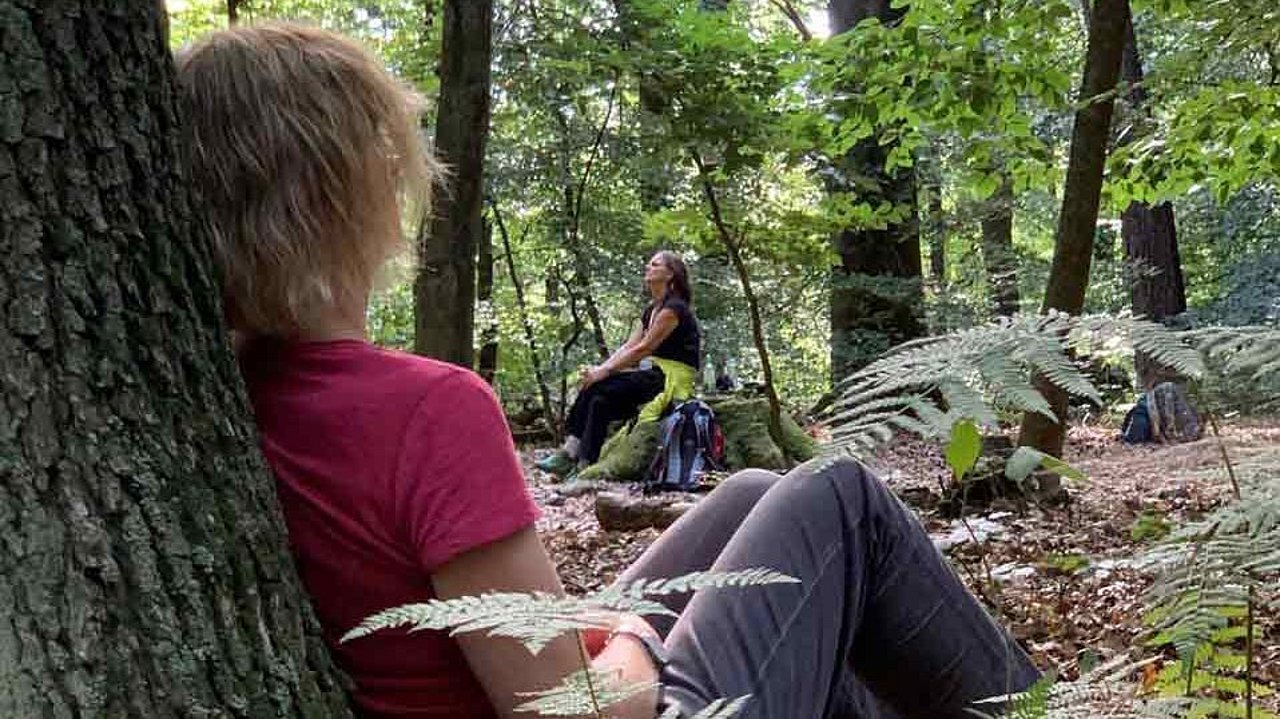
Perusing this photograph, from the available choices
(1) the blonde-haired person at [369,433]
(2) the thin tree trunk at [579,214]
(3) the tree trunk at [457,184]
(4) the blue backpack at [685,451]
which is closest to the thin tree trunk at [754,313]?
(4) the blue backpack at [685,451]

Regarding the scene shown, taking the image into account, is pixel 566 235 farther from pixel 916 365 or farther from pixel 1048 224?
pixel 916 365

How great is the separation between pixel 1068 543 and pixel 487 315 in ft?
27.6

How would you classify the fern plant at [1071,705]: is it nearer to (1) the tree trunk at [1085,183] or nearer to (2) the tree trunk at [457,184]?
(2) the tree trunk at [457,184]

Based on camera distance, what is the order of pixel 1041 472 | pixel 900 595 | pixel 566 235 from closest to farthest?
pixel 900 595, pixel 1041 472, pixel 566 235

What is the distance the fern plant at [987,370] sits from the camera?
3.98 feet

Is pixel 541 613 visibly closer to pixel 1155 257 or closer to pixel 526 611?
pixel 526 611

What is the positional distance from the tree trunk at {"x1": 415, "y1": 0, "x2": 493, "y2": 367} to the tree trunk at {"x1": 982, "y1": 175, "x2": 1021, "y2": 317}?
8.60 meters

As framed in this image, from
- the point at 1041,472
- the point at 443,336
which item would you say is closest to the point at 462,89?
the point at 443,336

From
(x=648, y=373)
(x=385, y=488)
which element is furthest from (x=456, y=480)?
(x=648, y=373)

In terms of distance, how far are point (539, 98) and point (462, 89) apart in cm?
422

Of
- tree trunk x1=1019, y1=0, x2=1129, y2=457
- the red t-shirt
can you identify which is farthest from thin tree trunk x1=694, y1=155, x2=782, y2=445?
the red t-shirt

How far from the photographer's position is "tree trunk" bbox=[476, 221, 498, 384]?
1191 centimetres

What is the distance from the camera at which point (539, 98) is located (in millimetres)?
8016

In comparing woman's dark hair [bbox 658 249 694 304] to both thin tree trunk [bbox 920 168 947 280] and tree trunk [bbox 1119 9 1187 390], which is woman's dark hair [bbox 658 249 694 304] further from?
tree trunk [bbox 1119 9 1187 390]
